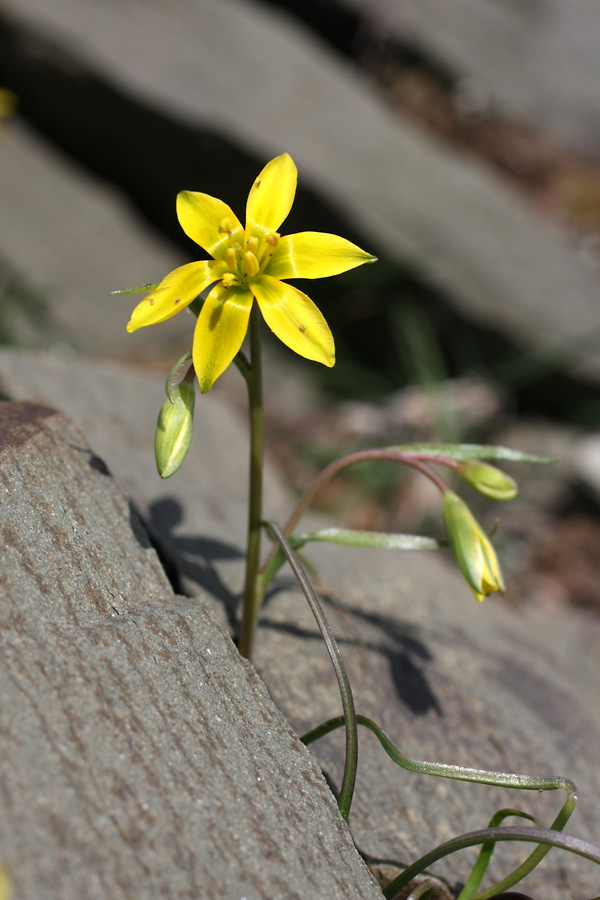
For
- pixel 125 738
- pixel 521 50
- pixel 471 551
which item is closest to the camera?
pixel 125 738

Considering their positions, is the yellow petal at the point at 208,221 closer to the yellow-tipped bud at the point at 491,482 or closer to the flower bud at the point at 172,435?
the flower bud at the point at 172,435

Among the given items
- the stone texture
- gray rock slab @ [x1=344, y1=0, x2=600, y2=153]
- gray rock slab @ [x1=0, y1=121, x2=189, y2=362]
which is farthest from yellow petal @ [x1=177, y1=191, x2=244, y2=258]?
gray rock slab @ [x1=344, y1=0, x2=600, y2=153]

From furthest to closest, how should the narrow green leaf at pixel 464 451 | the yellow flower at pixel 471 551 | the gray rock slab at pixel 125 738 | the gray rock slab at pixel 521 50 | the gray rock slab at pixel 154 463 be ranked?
the gray rock slab at pixel 521 50 → the gray rock slab at pixel 154 463 → the narrow green leaf at pixel 464 451 → the yellow flower at pixel 471 551 → the gray rock slab at pixel 125 738

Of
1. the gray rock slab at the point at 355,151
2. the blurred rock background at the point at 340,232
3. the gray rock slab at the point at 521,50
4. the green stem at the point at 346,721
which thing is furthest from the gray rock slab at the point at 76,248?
the green stem at the point at 346,721

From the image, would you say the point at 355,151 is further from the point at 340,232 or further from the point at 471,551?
the point at 471,551

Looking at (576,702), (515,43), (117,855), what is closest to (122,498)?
(117,855)

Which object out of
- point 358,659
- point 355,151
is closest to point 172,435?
point 358,659

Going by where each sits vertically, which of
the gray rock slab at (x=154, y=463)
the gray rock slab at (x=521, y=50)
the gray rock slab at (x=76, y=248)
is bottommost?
the gray rock slab at (x=76, y=248)
